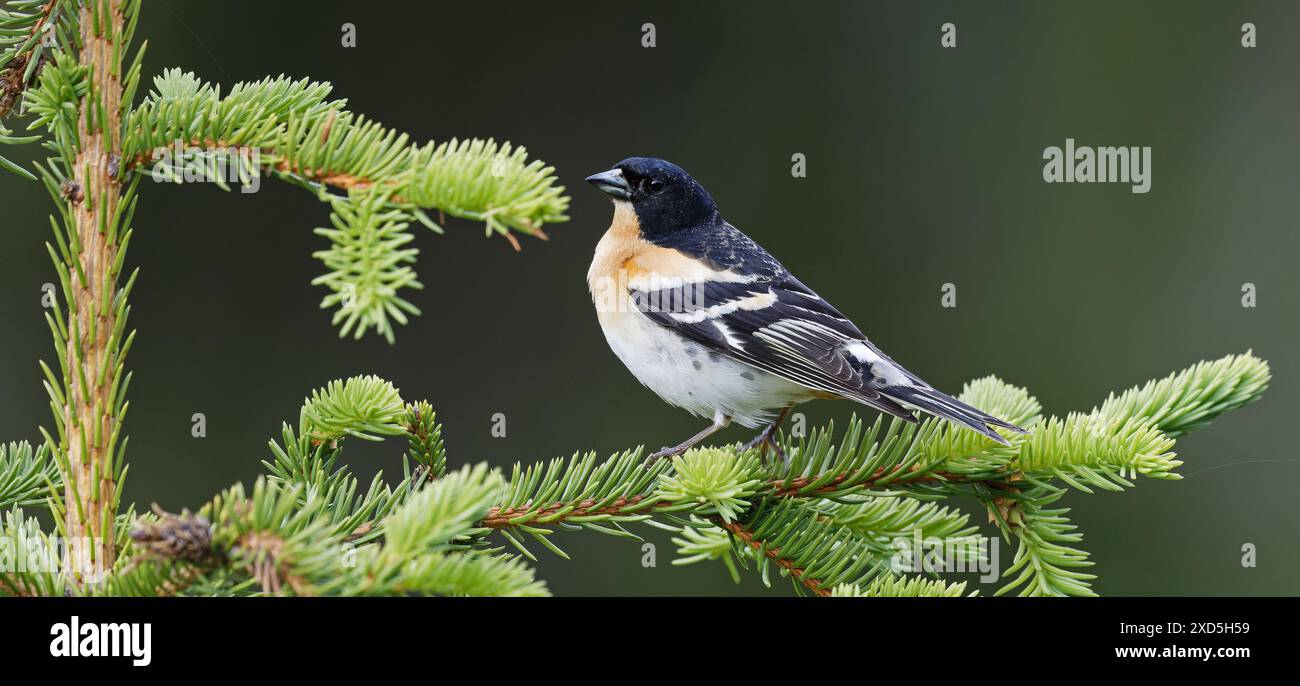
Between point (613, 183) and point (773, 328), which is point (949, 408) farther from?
point (613, 183)

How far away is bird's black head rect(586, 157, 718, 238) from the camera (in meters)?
4.23

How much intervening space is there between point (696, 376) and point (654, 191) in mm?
898

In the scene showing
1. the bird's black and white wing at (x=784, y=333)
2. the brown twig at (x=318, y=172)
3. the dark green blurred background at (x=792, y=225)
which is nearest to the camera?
the brown twig at (x=318, y=172)

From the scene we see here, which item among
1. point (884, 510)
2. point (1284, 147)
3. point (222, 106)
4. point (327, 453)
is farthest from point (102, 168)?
point (1284, 147)

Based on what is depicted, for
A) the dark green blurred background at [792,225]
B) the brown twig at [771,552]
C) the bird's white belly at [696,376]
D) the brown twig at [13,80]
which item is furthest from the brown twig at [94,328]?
the dark green blurred background at [792,225]

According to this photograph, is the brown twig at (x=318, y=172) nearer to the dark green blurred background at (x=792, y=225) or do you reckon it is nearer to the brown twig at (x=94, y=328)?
the brown twig at (x=94, y=328)

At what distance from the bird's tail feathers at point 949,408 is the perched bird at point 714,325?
0.01 m

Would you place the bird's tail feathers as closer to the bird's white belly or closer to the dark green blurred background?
the bird's white belly

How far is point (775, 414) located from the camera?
3896 mm

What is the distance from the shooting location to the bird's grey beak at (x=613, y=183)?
4215mm

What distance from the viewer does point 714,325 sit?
369cm

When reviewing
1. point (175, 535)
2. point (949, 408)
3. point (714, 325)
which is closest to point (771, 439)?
point (714, 325)

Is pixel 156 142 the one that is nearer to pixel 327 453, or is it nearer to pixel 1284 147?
pixel 327 453
